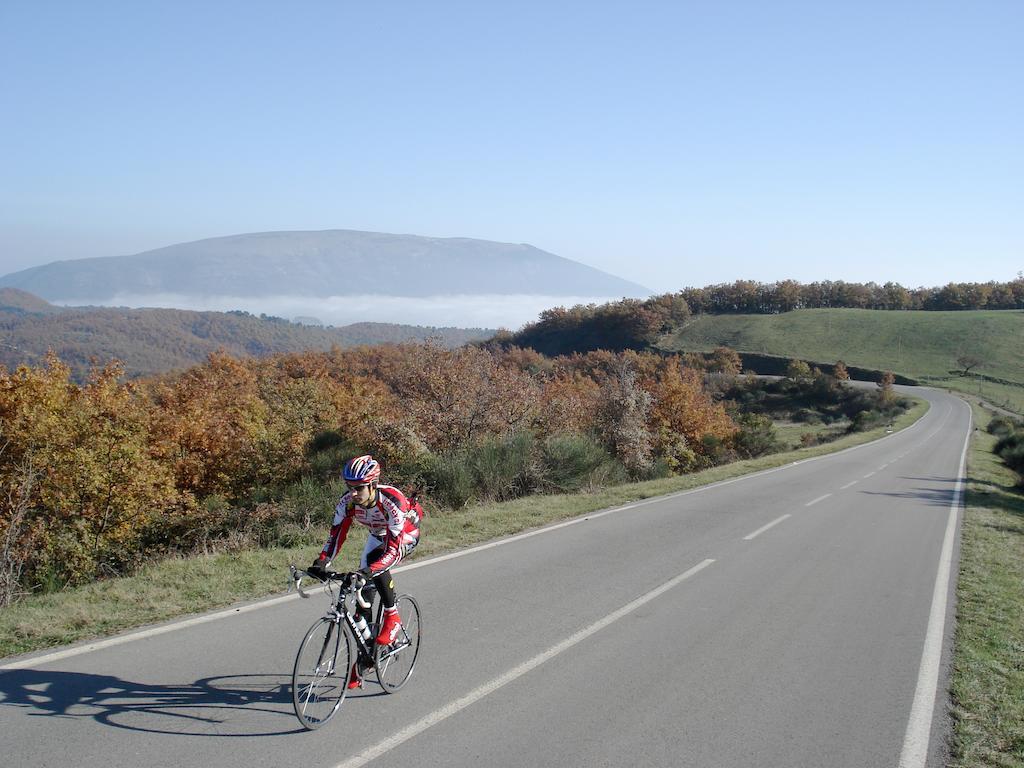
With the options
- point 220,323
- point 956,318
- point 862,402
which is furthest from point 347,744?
point 220,323

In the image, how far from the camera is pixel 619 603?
7.43 m

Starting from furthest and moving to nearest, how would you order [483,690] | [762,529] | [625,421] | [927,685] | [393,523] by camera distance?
1. [625,421]
2. [762,529]
3. [927,685]
4. [483,690]
5. [393,523]

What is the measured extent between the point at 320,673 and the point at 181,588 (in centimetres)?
312

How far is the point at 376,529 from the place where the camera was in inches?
202

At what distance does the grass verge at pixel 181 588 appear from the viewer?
5875 mm

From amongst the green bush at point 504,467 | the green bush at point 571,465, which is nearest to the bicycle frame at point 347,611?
the green bush at point 504,467

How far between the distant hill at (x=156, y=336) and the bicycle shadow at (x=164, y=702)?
62.6 m

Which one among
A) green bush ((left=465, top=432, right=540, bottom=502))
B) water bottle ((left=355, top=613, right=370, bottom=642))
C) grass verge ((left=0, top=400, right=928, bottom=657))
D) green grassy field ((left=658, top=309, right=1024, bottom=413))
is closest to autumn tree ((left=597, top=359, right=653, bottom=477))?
green bush ((left=465, top=432, right=540, bottom=502))

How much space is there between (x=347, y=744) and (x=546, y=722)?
1.23 m

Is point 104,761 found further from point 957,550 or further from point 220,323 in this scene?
point 220,323

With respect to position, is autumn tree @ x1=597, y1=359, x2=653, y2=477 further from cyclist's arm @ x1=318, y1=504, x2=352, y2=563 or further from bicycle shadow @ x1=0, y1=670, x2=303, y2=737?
bicycle shadow @ x1=0, y1=670, x2=303, y2=737

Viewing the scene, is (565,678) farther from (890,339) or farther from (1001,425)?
(890,339)

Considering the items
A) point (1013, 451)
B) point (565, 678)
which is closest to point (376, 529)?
point (565, 678)

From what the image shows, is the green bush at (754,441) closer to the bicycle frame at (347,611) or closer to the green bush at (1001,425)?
the green bush at (1001,425)
